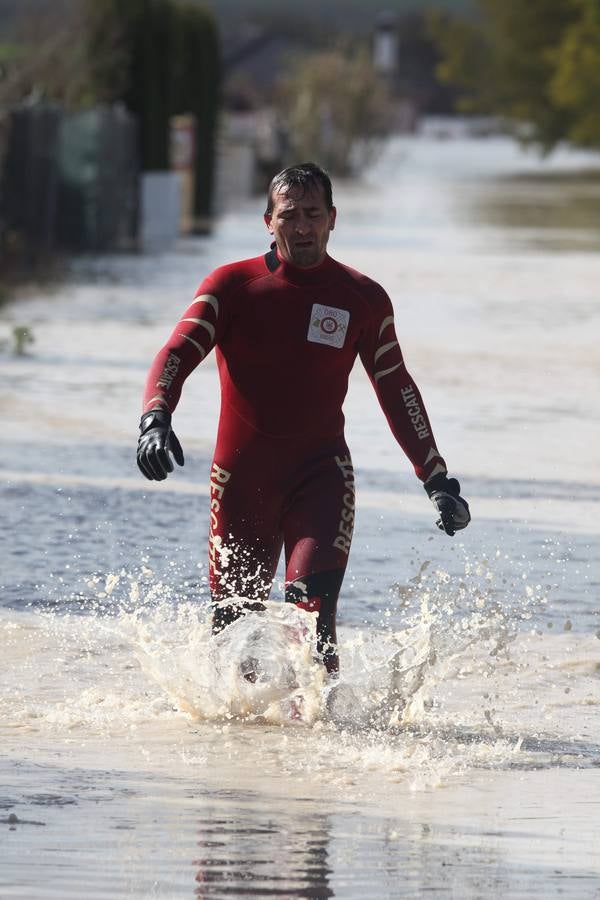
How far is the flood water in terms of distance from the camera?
5.15 meters

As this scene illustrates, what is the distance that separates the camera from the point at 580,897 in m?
4.85

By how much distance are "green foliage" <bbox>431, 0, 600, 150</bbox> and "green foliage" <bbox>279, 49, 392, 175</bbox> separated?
A: 8878 millimetres

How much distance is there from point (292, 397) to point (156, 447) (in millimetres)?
563

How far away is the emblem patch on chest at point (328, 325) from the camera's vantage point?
21.0 ft

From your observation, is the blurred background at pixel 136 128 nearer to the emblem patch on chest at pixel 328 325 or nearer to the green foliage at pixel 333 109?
the green foliage at pixel 333 109

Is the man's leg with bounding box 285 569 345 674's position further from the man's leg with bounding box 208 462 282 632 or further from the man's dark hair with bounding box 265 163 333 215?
the man's dark hair with bounding box 265 163 333 215

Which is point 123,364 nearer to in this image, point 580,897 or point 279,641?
point 279,641

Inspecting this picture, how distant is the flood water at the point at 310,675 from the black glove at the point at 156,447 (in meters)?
0.61

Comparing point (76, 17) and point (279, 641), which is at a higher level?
point (76, 17)

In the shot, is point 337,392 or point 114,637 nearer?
point 337,392

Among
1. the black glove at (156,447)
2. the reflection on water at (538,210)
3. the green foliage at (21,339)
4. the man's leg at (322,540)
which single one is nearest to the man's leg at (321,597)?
the man's leg at (322,540)

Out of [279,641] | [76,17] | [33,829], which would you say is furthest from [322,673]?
[76,17]

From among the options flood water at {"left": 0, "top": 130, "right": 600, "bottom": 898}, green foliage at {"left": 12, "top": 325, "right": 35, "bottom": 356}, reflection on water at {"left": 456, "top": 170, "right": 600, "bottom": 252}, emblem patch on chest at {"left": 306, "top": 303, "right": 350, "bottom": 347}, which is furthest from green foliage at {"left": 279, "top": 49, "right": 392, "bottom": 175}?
emblem patch on chest at {"left": 306, "top": 303, "right": 350, "bottom": 347}

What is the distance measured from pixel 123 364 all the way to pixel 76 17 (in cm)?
1591
